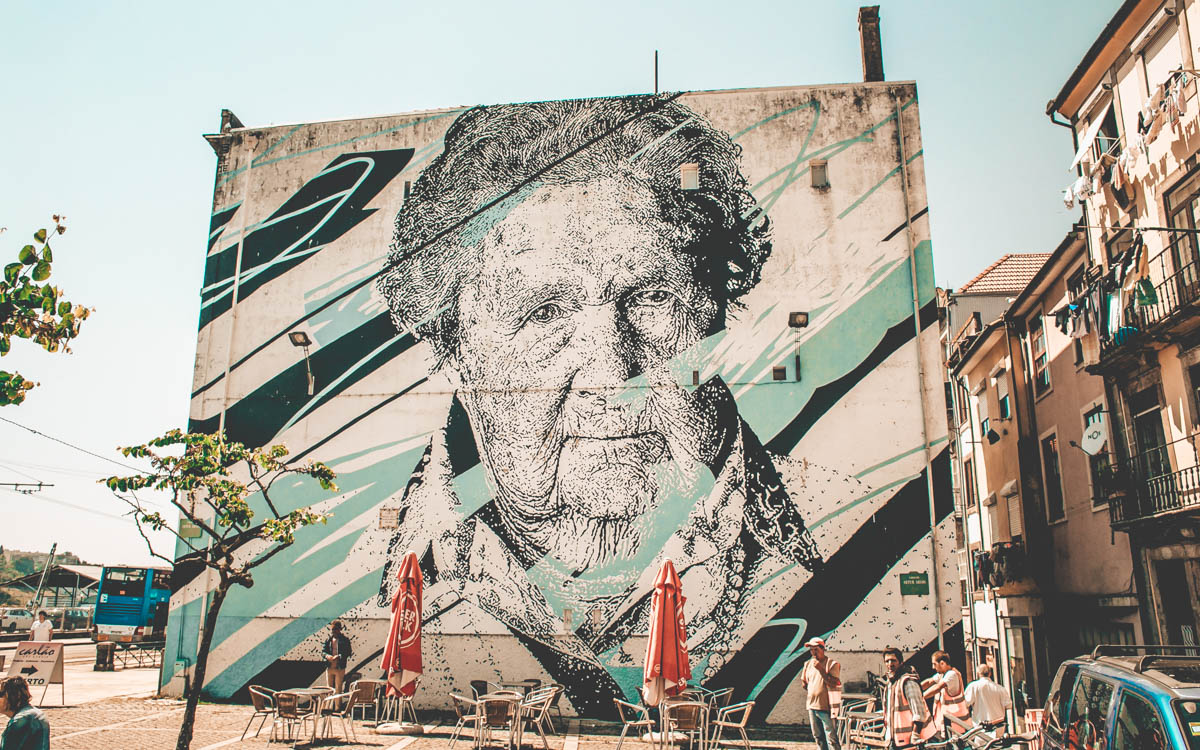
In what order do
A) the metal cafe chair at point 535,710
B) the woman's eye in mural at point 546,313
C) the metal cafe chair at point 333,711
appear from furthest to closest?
the woman's eye in mural at point 546,313 → the metal cafe chair at point 333,711 → the metal cafe chair at point 535,710

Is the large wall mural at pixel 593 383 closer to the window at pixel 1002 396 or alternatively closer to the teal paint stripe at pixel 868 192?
the teal paint stripe at pixel 868 192

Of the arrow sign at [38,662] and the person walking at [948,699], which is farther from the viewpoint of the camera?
the arrow sign at [38,662]

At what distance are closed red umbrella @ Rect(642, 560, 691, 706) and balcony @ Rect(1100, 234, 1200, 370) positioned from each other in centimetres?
923

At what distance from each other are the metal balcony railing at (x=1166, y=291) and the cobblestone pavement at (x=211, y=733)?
9121mm

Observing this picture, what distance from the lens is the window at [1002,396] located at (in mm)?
22547

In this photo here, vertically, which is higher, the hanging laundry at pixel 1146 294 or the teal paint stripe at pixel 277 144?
the teal paint stripe at pixel 277 144

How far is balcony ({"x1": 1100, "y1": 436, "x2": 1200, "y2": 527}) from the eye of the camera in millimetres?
13289

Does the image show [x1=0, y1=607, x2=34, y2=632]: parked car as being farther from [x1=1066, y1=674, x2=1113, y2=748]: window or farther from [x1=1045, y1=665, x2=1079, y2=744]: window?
[x1=1066, y1=674, x2=1113, y2=748]: window

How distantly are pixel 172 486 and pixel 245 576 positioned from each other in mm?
1682

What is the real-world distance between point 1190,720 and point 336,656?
14.0m

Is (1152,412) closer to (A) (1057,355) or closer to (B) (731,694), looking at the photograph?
(A) (1057,355)

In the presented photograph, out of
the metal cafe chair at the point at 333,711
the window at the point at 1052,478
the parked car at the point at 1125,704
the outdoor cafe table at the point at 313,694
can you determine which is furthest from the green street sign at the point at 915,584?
the outdoor cafe table at the point at 313,694

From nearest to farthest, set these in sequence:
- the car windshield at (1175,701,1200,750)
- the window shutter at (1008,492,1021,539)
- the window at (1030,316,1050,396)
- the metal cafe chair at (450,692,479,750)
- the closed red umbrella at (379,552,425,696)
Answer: the car windshield at (1175,701,1200,750)
the metal cafe chair at (450,692,479,750)
the closed red umbrella at (379,552,425,696)
the window at (1030,316,1050,396)
the window shutter at (1008,492,1021,539)

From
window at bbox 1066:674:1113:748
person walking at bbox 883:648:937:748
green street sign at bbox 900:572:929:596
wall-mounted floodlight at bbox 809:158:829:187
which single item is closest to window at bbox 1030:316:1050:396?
wall-mounted floodlight at bbox 809:158:829:187
